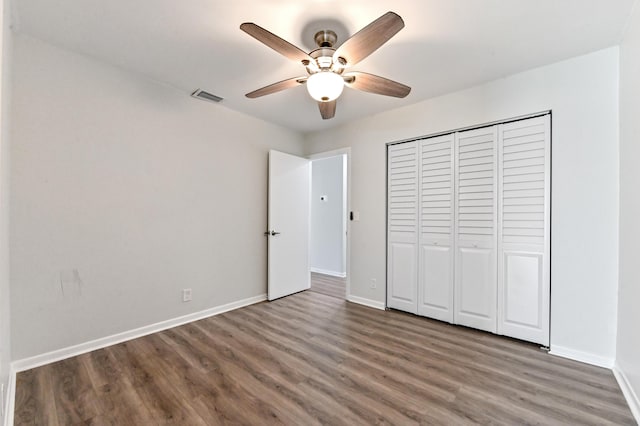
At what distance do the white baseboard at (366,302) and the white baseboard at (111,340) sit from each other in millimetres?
1430

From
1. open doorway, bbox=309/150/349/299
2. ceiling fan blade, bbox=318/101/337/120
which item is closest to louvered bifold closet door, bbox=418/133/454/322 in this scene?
ceiling fan blade, bbox=318/101/337/120

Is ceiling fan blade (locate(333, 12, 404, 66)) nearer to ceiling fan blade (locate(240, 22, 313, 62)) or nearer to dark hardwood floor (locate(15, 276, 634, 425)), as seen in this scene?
ceiling fan blade (locate(240, 22, 313, 62))

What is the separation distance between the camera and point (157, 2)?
1.74 m

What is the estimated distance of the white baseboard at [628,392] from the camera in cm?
163

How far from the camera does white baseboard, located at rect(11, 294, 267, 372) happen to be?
2.07 metres

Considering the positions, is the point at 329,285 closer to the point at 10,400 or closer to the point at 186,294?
the point at 186,294

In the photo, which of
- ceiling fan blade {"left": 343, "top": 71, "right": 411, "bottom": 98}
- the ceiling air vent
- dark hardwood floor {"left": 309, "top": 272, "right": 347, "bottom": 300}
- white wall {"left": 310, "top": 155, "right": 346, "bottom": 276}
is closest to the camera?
ceiling fan blade {"left": 343, "top": 71, "right": 411, "bottom": 98}

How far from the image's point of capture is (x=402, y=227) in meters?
3.33

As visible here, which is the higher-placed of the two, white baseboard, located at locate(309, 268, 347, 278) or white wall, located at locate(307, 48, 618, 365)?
white wall, located at locate(307, 48, 618, 365)

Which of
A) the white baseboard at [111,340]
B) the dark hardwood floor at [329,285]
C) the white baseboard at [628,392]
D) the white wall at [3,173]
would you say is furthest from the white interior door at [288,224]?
the white baseboard at [628,392]

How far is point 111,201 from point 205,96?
143cm

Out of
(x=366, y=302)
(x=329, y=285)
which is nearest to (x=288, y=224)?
(x=329, y=285)

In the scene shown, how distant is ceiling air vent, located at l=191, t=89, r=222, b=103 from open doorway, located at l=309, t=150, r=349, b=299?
96.8 inches

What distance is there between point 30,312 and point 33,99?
159 centimetres
